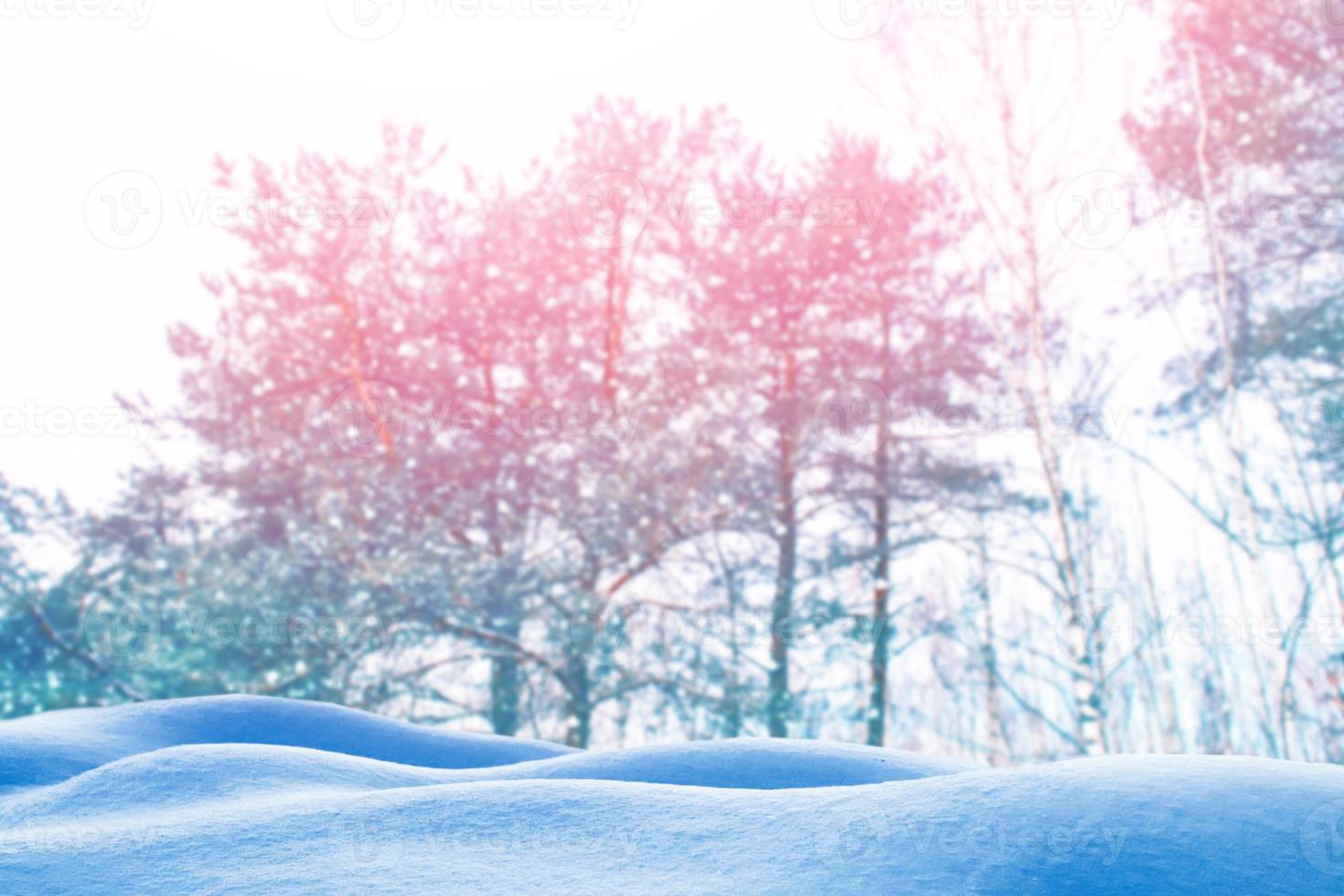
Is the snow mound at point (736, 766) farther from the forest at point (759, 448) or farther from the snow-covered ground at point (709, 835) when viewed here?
the forest at point (759, 448)

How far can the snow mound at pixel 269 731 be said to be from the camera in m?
2.01

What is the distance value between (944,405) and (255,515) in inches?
322

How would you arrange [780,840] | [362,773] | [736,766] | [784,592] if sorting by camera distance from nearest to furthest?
1. [780,840]
2. [362,773]
3. [736,766]
4. [784,592]

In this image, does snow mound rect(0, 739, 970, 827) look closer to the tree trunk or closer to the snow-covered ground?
the snow-covered ground

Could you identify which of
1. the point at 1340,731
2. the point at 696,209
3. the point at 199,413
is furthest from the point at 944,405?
the point at 199,413

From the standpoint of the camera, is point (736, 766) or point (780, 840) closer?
point (780, 840)

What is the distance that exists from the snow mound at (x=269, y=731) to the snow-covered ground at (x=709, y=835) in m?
0.65

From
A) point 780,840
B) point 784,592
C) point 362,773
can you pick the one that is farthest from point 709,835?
point 784,592

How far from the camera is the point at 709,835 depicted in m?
1.07

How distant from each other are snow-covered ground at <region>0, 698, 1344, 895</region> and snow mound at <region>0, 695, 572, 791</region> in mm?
653

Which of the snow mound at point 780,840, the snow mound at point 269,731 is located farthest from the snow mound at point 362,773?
the snow mound at point 269,731

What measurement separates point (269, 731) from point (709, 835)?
59.1 inches

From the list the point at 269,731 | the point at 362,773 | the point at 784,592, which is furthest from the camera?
the point at 784,592

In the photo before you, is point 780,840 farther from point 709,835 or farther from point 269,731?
point 269,731
